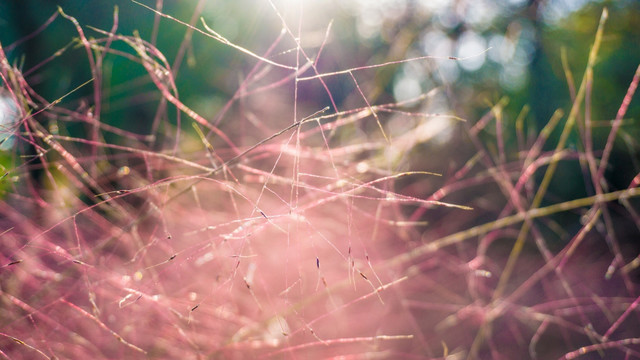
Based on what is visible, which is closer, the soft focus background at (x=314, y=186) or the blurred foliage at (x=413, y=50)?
the soft focus background at (x=314, y=186)

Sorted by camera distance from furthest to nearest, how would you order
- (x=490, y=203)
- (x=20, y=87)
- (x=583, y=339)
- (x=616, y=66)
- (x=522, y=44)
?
(x=522, y=44) < (x=616, y=66) < (x=490, y=203) < (x=583, y=339) < (x=20, y=87)

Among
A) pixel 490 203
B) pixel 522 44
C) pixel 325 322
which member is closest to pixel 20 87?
pixel 325 322

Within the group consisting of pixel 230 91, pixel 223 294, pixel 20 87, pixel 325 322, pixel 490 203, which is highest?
pixel 20 87

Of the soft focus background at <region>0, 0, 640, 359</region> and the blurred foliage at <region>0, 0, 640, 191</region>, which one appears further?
the blurred foliage at <region>0, 0, 640, 191</region>

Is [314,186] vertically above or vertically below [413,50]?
above

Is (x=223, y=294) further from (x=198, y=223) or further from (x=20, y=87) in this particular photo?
(x=20, y=87)

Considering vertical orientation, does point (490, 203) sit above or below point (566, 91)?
below

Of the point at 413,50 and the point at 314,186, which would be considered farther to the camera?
the point at 413,50

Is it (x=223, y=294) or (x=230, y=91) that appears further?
(x=230, y=91)
